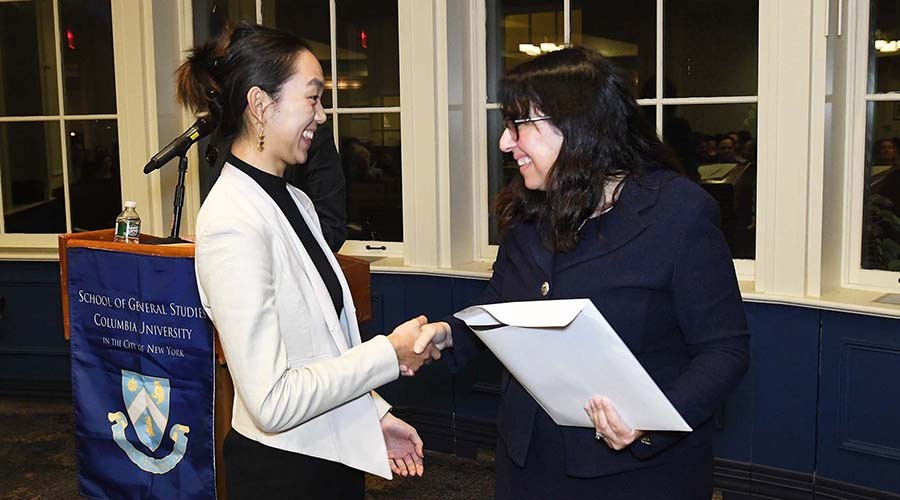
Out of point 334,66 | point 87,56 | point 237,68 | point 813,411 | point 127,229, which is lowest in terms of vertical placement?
point 813,411

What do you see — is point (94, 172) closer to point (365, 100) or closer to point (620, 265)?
point (365, 100)

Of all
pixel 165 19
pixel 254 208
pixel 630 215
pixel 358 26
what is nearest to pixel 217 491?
pixel 254 208

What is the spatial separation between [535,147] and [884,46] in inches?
84.9

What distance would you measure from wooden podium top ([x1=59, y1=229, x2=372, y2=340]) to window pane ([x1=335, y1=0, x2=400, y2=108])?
1635 millimetres

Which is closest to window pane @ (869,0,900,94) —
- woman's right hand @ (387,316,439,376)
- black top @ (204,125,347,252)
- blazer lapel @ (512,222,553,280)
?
black top @ (204,125,347,252)

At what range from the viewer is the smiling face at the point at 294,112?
5.65ft

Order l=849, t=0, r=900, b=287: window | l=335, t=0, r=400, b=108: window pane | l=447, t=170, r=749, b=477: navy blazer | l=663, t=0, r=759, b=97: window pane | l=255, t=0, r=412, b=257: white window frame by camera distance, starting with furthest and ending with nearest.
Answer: l=255, t=0, r=412, b=257: white window frame → l=335, t=0, r=400, b=108: window pane → l=663, t=0, r=759, b=97: window pane → l=849, t=0, r=900, b=287: window → l=447, t=170, r=749, b=477: navy blazer

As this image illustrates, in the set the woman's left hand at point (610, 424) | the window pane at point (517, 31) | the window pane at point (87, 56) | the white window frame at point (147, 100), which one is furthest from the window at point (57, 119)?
the woman's left hand at point (610, 424)

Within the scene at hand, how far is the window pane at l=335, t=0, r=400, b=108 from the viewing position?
4180 mm

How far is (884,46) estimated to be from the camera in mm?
3213

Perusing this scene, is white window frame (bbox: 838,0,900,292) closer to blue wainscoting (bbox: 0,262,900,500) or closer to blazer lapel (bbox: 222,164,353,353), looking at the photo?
blue wainscoting (bbox: 0,262,900,500)

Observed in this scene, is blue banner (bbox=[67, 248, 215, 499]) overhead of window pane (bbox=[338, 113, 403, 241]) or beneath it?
beneath

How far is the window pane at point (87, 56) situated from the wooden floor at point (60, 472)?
1.60 m

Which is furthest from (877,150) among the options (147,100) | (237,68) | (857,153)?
(147,100)
